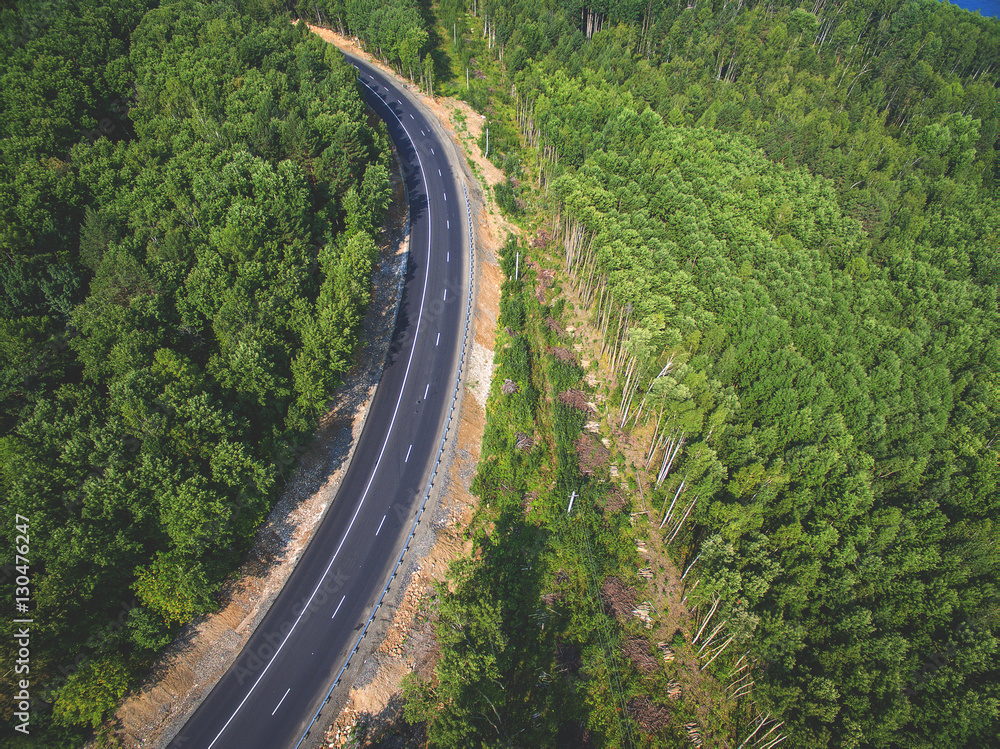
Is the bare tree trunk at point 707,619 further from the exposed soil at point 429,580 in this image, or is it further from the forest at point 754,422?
the exposed soil at point 429,580

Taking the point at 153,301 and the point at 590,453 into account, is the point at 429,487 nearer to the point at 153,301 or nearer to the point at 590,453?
the point at 590,453

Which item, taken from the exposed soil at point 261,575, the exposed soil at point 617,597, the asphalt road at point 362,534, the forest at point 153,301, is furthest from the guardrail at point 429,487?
the exposed soil at point 617,597

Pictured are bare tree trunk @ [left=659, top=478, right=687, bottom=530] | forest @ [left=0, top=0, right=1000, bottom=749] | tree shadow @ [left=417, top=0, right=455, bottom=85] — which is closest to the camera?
forest @ [left=0, top=0, right=1000, bottom=749]

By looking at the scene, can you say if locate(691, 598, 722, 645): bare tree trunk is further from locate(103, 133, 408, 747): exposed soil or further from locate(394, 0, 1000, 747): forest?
locate(103, 133, 408, 747): exposed soil

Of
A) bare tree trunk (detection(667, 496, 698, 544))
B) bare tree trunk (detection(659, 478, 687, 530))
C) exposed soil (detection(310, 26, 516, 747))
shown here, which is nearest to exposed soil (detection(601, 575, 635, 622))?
bare tree trunk (detection(667, 496, 698, 544))

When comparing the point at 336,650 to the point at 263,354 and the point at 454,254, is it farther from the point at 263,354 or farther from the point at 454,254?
the point at 454,254
